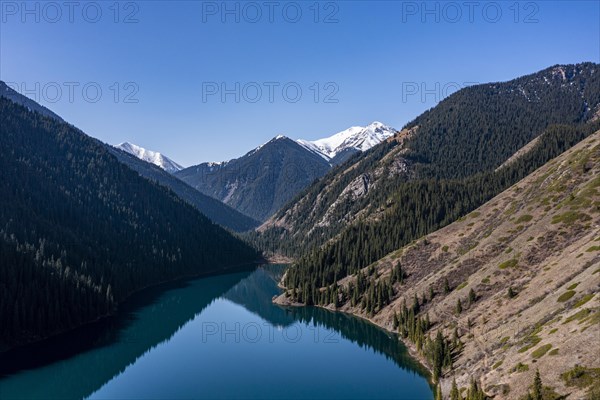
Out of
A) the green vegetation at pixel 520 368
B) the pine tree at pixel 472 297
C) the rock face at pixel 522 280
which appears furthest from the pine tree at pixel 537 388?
the pine tree at pixel 472 297

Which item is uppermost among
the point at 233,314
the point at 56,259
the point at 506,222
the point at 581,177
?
the point at 581,177

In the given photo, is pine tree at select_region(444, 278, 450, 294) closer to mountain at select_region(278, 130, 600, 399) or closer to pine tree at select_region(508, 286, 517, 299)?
mountain at select_region(278, 130, 600, 399)

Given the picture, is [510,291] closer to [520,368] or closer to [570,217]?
[570,217]

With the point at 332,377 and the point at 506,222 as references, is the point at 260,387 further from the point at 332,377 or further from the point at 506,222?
the point at 506,222

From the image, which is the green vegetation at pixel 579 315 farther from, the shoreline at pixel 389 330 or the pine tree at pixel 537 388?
the shoreline at pixel 389 330

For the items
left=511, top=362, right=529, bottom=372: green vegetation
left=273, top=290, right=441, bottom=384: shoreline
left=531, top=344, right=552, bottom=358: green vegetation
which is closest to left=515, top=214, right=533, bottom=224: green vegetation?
left=273, top=290, right=441, bottom=384: shoreline

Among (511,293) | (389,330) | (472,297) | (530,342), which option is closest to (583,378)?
(530,342)

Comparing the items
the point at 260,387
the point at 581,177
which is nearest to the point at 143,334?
the point at 260,387
